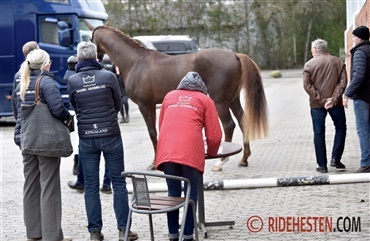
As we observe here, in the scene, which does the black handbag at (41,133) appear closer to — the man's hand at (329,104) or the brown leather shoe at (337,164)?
the man's hand at (329,104)

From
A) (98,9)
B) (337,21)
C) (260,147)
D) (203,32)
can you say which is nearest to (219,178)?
(260,147)

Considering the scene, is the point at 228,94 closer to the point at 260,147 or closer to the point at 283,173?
the point at 283,173

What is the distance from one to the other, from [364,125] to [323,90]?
0.83m

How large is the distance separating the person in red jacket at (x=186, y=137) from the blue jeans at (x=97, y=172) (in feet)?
2.69

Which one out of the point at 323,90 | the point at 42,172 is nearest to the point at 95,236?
the point at 42,172

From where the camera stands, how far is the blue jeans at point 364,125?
10.8 m

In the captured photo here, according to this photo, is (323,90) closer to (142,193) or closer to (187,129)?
(187,129)

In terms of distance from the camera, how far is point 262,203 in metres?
9.42

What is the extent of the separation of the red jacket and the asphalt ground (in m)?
1.17

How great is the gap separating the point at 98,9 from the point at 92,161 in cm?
1582

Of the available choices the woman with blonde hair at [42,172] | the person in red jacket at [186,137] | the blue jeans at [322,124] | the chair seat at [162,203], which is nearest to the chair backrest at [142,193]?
the chair seat at [162,203]

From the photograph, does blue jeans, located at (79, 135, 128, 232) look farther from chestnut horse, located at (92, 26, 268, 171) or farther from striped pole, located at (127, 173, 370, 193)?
chestnut horse, located at (92, 26, 268, 171)

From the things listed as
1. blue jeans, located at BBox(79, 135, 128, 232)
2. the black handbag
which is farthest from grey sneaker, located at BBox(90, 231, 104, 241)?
the black handbag

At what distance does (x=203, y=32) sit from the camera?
177 ft
